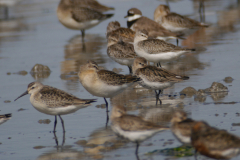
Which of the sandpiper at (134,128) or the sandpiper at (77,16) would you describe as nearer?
the sandpiper at (134,128)

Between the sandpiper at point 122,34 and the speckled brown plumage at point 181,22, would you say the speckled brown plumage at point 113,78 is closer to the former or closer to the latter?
the sandpiper at point 122,34

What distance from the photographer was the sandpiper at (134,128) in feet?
20.0

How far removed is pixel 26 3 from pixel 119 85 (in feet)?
83.5

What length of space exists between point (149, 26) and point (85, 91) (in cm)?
485

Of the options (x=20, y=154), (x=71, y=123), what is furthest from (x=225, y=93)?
(x=20, y=154)

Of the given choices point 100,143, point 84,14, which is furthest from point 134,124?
point 84,14

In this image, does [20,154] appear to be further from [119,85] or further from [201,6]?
[201,6]

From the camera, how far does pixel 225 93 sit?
940 centimetres

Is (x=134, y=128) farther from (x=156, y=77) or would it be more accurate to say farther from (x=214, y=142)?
(x=156, y=77)

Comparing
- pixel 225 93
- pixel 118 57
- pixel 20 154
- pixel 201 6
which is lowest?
pixel 20 154

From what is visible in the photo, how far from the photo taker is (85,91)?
10773 millimetres

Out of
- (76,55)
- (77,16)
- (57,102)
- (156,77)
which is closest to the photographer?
(57,102)

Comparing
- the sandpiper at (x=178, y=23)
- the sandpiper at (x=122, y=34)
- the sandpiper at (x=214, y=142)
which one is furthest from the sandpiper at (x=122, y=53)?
the sandpiper at (x=214, y=142)

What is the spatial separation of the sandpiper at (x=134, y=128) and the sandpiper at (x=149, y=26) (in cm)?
810
